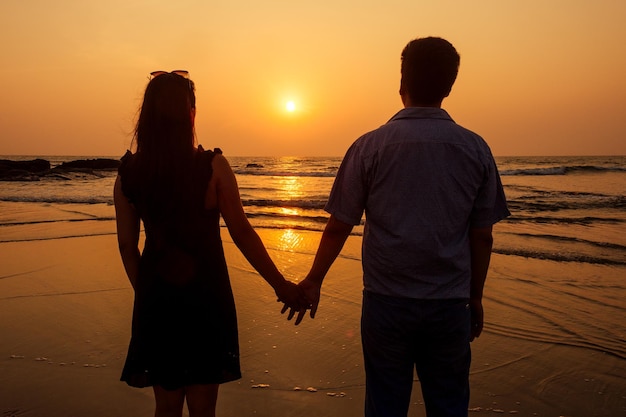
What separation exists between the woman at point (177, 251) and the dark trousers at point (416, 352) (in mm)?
692

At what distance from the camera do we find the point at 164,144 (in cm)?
226

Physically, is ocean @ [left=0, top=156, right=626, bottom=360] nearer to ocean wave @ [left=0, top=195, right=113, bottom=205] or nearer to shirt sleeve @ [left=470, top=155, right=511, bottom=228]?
ocean wave @ [left=0, top=195, right=113, bottom=205]

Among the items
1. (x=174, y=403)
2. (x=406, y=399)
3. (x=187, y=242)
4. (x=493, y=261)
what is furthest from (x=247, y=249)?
(x=493, y=261)

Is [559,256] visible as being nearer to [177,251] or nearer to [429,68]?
[429,68]

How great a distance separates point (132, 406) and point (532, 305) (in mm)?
4776

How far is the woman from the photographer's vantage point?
7.44 ft

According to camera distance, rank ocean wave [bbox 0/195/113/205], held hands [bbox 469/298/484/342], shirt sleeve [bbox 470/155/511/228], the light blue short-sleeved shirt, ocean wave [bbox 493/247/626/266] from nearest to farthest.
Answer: the light blue short-sleeved shirt
shirt sleeve [bbox 470/155/511/228]
held hands [bbox 469/298/484/342]
ocean wave [bbox 493/247/626/266]
ocean wave [bbox 0/195/113/205]

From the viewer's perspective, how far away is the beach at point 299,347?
12.3 ft

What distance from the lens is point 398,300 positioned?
2.19m

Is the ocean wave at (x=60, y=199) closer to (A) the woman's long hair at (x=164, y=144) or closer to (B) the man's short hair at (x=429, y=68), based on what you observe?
(A) the woman's long hair at (x=164, y=144)

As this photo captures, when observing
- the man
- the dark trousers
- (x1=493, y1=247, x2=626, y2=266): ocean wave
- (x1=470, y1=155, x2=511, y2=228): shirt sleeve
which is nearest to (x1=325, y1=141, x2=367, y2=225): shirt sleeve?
the man

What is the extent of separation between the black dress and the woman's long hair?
0.03ft

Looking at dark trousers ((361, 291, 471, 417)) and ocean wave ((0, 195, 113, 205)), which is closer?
dark trousers ((361, 291, 471, 417))

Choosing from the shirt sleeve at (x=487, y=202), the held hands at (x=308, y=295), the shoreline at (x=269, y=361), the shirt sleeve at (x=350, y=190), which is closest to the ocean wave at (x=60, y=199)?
the shoreline at (x=269, y=361)
